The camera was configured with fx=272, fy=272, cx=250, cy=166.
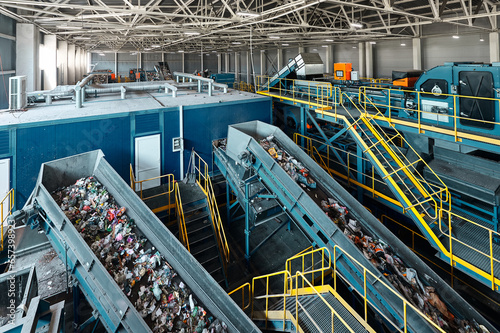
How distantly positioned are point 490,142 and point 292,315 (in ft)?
21.8

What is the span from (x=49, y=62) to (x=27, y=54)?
4.98m

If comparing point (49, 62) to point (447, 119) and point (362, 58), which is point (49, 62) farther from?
point (362, 58)

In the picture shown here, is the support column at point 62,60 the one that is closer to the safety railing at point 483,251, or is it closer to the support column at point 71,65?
the support column at point 71,65

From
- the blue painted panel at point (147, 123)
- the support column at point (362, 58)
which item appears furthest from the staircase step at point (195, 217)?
the support column at point (362, 58)

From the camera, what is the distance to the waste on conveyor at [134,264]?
4789 millimetres

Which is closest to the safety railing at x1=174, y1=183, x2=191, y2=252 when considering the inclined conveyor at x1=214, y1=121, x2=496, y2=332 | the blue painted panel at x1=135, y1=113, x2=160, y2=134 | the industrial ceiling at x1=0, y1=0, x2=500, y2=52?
the inclined conveyor at x1=214, y1=121, x2=496, y2=332

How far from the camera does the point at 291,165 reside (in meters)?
8.78

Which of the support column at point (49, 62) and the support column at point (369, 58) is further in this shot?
the support column at point (369, 58)

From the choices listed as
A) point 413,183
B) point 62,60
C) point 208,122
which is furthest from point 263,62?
point 413,183

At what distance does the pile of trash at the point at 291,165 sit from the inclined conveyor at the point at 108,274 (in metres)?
4.23

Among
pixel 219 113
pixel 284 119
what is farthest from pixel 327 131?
pixel 219 113

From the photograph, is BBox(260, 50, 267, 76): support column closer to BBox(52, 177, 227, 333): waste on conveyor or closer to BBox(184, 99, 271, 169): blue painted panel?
BBox(184, 99, 271, 169): blue painted panel

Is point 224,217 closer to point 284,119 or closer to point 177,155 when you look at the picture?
point 177,155

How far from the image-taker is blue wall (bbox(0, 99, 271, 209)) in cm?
780
